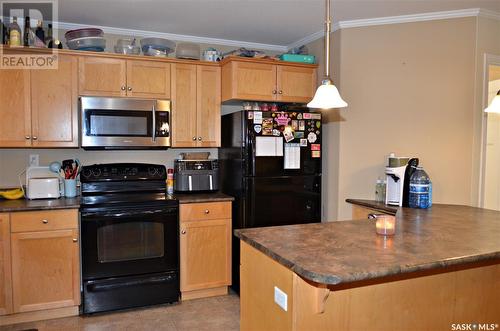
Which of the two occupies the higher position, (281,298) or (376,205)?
(376,205)

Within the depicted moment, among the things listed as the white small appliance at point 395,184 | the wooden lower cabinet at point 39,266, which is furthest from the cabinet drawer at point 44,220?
the white small appliance at point 395,184

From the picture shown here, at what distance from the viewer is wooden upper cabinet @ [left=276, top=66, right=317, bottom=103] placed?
3693 millimetres

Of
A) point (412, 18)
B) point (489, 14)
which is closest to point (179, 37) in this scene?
point (412, 18)

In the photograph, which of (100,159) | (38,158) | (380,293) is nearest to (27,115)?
(38,158)

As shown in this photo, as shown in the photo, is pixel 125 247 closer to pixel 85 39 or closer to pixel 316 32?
pixel 85 39

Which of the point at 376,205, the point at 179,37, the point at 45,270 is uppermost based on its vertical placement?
the point at 179,37

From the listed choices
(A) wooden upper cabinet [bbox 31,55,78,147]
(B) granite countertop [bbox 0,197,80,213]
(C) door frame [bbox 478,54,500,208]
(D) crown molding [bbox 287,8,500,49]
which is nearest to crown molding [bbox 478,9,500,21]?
(D) crown molding [bbox 287,8,500,49]

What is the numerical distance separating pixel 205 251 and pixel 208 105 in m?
1.36

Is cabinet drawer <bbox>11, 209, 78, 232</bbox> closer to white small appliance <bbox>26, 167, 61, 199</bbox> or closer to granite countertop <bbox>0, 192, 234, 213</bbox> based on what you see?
granite countertop <bbox>0, 192, 234, 213</bbox>

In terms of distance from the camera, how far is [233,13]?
3.25m

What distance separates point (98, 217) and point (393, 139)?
2573 mm

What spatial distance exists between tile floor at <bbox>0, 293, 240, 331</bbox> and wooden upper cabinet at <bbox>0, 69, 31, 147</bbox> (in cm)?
145

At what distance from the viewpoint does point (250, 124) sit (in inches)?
132

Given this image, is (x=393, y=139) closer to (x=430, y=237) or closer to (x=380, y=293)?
(x=430, y=237)
